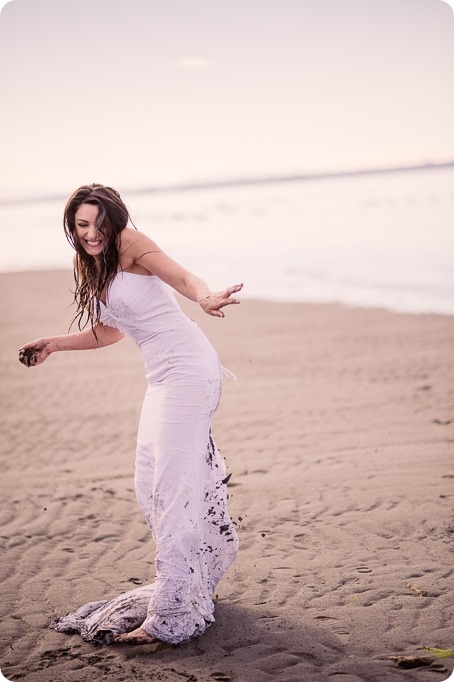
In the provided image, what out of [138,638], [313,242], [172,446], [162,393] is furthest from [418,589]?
[313,242]

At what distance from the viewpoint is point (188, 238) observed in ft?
81.6

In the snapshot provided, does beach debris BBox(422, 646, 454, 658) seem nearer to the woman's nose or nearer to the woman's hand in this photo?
the woman's hand

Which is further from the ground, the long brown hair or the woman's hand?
the long brown hair

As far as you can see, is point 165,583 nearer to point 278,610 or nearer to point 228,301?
point 278,610

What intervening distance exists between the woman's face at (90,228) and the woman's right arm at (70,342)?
1.76 feet

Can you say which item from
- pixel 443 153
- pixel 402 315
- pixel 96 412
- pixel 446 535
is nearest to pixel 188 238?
pixel 443 153

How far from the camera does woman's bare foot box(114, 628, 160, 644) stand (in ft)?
12.5

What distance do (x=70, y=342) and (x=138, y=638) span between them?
61.1 inches

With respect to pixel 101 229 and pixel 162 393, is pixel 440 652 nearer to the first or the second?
pixel 162 393

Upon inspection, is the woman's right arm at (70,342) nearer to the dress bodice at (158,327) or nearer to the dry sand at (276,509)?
the dress bodice at (158,327)

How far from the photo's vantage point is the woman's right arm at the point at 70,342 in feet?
13.7

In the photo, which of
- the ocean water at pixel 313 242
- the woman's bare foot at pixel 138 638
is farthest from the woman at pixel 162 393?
the ocean water at pixel 313 242

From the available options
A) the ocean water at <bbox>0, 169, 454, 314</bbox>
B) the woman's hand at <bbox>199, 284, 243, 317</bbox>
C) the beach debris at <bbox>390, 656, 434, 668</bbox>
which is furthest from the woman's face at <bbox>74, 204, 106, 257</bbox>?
the ocean water at <bbox>0, 169, 454, 314</bbox>

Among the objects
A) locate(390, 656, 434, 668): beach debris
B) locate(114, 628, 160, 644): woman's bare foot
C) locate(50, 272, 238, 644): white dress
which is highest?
locate(50, 272, 238, 644): white dress
